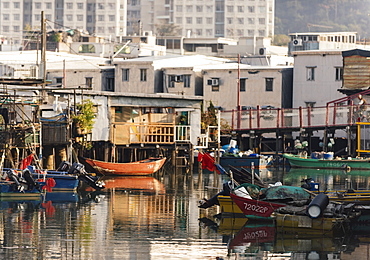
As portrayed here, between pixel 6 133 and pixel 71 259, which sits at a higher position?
pixel 6 133

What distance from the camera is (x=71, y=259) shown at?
87.8 feet

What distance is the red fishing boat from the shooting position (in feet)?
109

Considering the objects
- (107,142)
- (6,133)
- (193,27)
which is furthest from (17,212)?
(193,27)

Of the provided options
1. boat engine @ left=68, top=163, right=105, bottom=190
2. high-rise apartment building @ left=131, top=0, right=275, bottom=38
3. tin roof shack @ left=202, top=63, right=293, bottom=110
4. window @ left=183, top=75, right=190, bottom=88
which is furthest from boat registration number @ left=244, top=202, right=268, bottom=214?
high-rise apartment building @ left=131, top=0, right=275, bottom=38

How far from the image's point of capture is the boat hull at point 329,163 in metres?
58.5

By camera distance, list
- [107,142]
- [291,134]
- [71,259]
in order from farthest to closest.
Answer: [291,134], [107,142], [71,259]

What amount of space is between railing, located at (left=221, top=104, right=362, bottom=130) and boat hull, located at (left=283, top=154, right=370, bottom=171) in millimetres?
3335

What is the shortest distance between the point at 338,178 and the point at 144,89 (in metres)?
26.5

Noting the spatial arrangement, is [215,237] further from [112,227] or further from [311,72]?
[311,72]

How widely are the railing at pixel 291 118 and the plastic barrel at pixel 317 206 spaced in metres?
31.9

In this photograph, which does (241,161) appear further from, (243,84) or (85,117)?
(243,84)

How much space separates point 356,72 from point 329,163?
1033 cm

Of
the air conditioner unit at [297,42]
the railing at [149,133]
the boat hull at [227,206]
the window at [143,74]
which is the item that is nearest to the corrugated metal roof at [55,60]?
the window at [143,74]

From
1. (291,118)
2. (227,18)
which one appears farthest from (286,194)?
(227,18)
